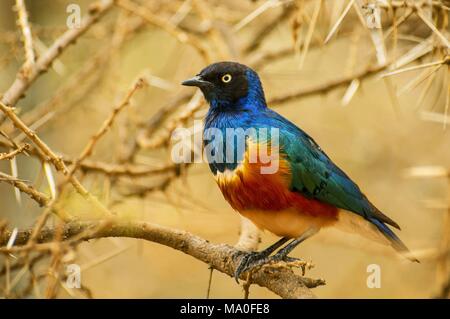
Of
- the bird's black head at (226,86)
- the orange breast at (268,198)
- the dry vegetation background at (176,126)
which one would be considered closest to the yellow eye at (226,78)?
the bird's black head at (226,86)

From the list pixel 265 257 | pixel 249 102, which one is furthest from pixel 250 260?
pixel 249 102

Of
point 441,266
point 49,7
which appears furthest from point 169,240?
point 49,7

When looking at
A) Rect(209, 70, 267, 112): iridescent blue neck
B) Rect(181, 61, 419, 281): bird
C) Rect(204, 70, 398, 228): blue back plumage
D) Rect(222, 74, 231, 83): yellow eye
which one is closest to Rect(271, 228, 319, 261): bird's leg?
Rect(181, 61, 419, 281): bird

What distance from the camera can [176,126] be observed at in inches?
183

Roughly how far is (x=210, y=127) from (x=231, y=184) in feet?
1.92

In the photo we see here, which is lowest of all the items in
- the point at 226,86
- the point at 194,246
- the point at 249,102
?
the point at 194,246

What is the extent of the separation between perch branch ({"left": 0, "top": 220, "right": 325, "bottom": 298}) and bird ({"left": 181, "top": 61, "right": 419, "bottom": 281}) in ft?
0.68

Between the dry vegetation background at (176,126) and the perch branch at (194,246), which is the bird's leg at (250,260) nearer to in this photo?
the perch branch at (194,246)

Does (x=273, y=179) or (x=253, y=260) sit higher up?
(x=273, y=179)

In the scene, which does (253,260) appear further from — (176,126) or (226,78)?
(226,78)

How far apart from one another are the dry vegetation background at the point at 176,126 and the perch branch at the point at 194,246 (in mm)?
15

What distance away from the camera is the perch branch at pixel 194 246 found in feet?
10.6

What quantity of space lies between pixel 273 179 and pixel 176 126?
82cm

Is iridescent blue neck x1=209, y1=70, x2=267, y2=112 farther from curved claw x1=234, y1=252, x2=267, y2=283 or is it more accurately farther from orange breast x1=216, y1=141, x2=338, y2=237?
curved claw x1=234, y1=252, x2=267, y2=283
